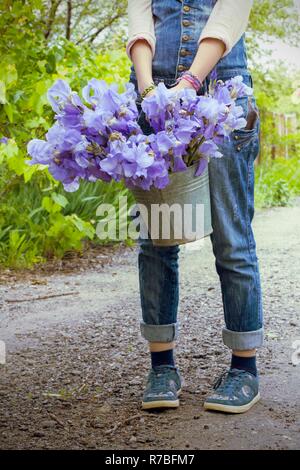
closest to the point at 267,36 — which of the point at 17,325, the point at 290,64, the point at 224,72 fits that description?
the point at 290,64

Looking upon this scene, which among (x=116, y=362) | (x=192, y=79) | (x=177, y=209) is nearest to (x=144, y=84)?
(x=192, y=79)

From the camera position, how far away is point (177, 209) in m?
1.87

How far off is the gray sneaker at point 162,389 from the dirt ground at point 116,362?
0.09 feet

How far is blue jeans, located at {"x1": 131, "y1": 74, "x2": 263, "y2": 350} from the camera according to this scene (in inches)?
80.2

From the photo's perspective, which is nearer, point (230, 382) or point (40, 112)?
point (230, 382)

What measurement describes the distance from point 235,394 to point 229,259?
36cm

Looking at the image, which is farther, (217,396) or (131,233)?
(131,233)

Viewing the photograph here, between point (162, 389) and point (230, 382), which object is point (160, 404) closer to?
point (162, 389)

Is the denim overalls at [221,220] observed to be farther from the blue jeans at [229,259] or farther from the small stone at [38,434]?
the small stone at [38,434]

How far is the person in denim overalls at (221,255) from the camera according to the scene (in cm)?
203

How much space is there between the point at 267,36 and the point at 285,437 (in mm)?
7514

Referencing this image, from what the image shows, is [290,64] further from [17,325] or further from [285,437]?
[285,437]

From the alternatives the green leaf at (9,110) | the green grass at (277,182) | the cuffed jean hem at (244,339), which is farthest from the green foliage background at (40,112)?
the green grass at (277,182)

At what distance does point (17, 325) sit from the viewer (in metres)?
3.31
